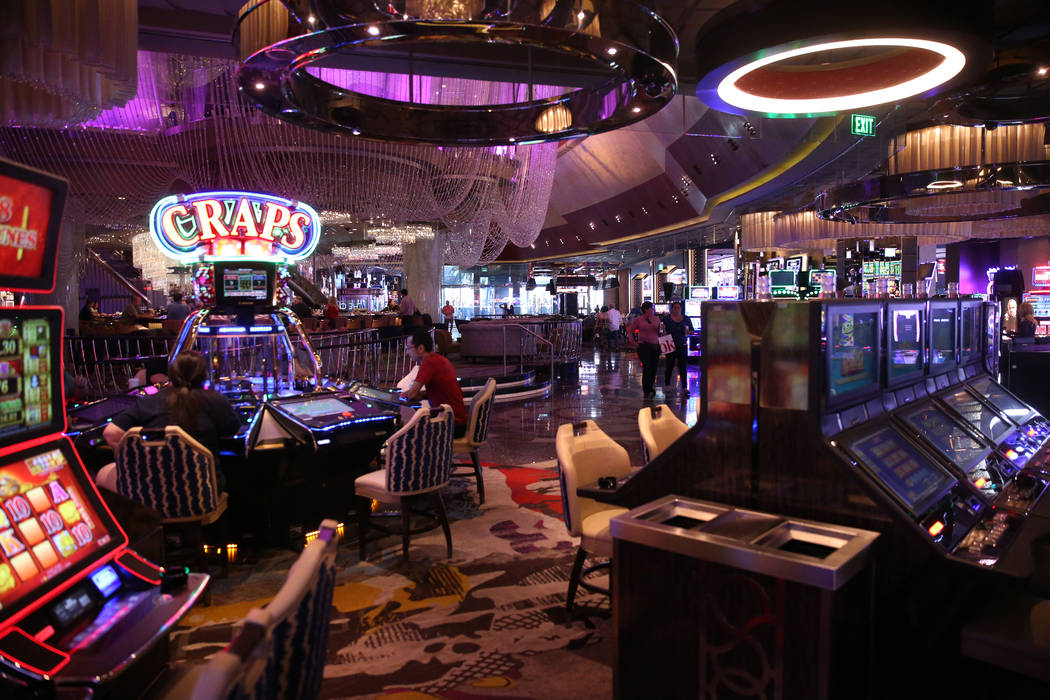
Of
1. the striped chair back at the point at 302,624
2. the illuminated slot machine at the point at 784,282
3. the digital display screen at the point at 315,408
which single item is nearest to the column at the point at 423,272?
the illuminated slot machine at the point at 784,282

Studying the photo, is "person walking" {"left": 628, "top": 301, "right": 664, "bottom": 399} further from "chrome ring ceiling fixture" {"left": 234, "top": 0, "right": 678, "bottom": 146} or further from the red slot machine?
the red slot machine

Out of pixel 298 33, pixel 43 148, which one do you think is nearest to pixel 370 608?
pixel 298 33

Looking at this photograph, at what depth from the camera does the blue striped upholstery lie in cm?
493

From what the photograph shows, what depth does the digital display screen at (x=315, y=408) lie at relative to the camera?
4316mm

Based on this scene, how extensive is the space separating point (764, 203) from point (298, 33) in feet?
40.9

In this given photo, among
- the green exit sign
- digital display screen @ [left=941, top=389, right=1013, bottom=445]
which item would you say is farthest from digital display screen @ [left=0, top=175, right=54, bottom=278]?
the green exit sign

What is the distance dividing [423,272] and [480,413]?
11.3 meters

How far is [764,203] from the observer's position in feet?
43.8

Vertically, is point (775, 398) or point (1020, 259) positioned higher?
point (1020, 259)

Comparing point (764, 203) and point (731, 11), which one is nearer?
point (731, 11)

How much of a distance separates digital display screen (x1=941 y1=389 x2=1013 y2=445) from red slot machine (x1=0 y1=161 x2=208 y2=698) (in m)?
3.10

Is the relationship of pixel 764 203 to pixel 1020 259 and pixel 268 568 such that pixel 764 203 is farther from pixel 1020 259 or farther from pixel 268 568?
pixel 268 568

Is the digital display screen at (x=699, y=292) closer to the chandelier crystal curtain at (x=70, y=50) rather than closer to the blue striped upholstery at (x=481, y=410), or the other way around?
the blue striped upholstery at (x=481, y=410)

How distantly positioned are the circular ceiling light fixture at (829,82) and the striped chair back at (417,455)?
217cm
